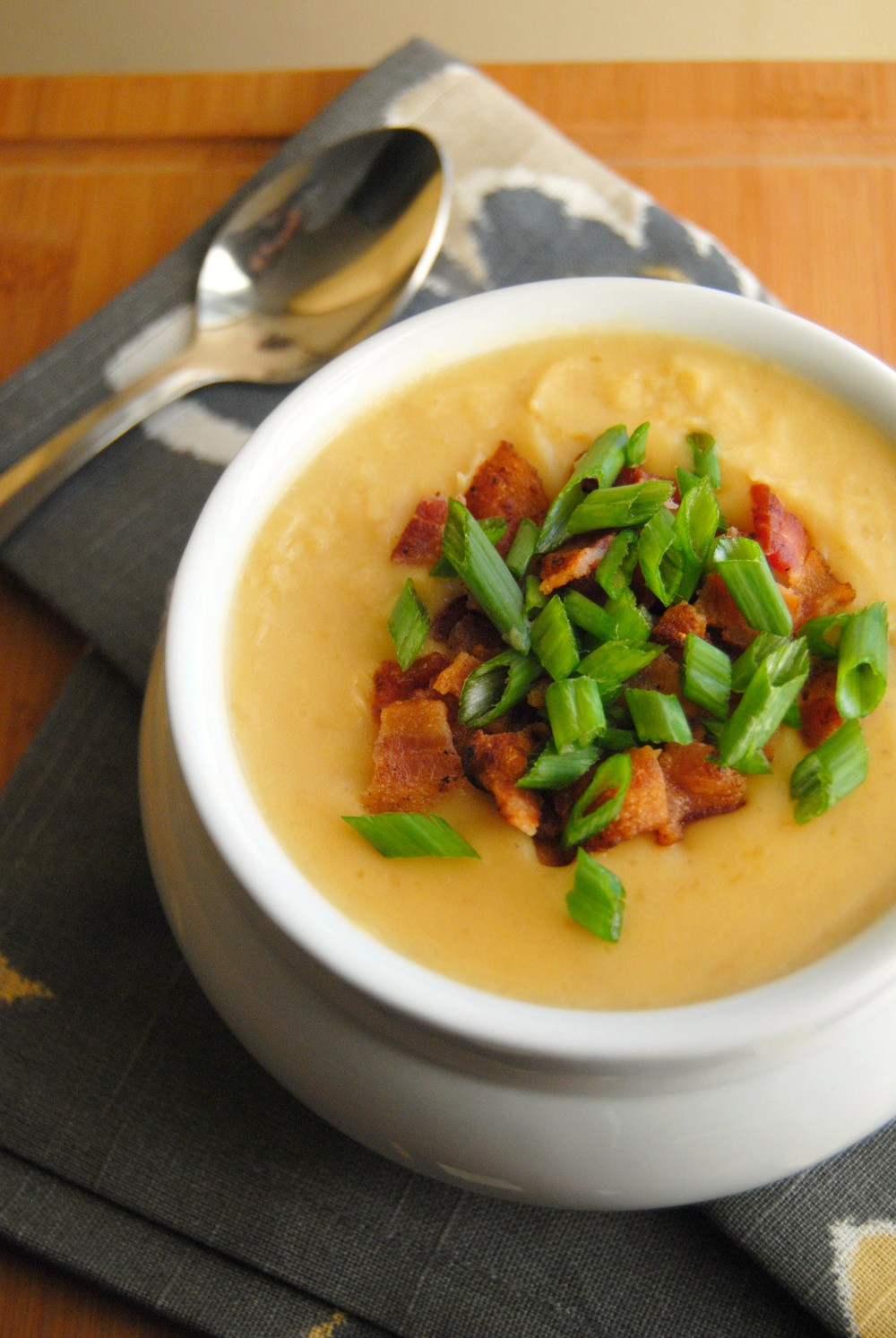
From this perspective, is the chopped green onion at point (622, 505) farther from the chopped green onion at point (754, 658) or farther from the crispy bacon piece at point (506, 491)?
the chopped green onion at point (754, 658)

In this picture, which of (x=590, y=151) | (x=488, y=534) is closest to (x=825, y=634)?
(x=488, y=534)

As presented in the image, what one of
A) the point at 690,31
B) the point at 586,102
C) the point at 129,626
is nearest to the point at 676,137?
the point at 586,102

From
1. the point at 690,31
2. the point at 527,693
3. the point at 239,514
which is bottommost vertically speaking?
the point at 690,31

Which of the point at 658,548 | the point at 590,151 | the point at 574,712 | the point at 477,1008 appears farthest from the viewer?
the point at 590,151

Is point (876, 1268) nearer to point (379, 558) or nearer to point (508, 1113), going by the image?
point (508, 1113)

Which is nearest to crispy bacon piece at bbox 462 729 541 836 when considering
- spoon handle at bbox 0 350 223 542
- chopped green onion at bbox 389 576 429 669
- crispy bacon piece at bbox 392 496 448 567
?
chopped green onion at bbox 389 576 429 669

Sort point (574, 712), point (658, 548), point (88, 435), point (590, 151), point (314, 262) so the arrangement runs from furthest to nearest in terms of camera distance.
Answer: point (590, 151)
point (314, 262)
point (88, 435)
point (658, 548)
point (574, 712)

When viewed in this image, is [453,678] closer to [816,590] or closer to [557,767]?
[557,767]
